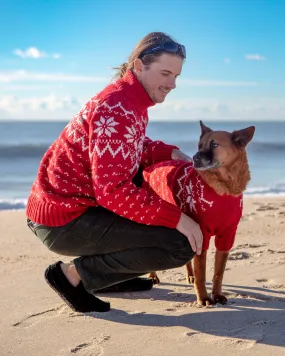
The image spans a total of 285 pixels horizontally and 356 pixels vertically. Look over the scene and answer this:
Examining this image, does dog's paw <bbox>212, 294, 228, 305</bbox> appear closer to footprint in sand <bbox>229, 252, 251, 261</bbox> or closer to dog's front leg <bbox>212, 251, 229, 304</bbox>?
dog's front leg <bbox>212, 251, 229, 304</bbox>

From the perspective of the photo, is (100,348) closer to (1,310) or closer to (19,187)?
(1,310)

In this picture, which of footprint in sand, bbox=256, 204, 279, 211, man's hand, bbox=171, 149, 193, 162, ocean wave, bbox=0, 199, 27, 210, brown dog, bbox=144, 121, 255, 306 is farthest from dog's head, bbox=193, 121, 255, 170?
ocean wave, bbox=0, 199, 27, 210

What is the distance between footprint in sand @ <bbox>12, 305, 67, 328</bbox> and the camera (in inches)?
127

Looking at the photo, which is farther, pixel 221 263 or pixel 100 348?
pixel 221 263

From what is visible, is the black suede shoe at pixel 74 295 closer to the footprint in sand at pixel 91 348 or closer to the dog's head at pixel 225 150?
the footprint in sand at pixel 91 348

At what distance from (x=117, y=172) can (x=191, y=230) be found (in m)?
0.56

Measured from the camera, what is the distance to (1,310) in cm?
347

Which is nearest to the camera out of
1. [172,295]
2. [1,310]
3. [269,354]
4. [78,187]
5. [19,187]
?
[269,354]

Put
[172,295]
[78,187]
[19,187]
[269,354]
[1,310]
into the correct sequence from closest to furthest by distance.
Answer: [269,354] < [78,187] < [1,310] < [172,295] < [19,187]

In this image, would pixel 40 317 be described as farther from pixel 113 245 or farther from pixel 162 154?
pixel 162 154

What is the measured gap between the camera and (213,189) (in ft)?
11.4

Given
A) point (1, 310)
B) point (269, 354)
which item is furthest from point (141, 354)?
point (1, 310)

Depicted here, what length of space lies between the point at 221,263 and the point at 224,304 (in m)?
0.26

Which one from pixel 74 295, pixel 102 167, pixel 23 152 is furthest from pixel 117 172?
pixel 23 152
